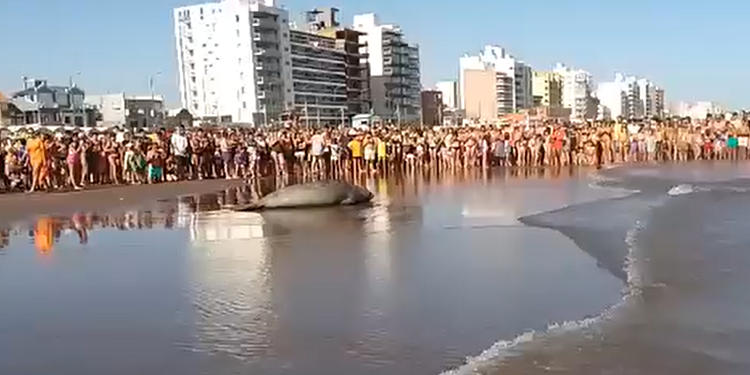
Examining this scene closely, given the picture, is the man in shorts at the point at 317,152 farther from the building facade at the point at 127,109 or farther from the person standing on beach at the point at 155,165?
the building facade at the point at 127,109

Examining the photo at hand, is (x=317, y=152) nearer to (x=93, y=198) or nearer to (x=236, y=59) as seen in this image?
(x=93, y=198)

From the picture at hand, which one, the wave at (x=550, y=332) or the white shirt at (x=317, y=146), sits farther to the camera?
the white shirt at (x=317, y=146)

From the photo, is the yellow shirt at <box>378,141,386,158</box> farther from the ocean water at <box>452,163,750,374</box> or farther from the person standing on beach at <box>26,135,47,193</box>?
the ocean water at <box>452,163,750,374</box>

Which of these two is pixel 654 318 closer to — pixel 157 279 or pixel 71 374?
pixel 71 374

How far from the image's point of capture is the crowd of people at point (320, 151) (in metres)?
23.8

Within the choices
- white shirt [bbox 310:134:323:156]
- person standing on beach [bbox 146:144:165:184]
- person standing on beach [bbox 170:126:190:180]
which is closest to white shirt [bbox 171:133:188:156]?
person standing on beach [bbox 170:126:190:180]

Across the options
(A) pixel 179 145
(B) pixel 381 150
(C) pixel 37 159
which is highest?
(A) pixel 179 145

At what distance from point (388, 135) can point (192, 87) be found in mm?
134913

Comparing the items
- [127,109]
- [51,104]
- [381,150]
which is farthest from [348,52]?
[381,150]

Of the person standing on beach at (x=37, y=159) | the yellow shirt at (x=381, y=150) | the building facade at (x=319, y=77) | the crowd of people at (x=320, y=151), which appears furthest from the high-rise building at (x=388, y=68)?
the person standing on beach at (x=37, y=159)

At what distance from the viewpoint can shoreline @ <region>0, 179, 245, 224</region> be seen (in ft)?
57.3

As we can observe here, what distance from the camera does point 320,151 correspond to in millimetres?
29297

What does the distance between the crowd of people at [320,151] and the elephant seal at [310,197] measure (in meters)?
7.91

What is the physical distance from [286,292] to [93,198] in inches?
524
